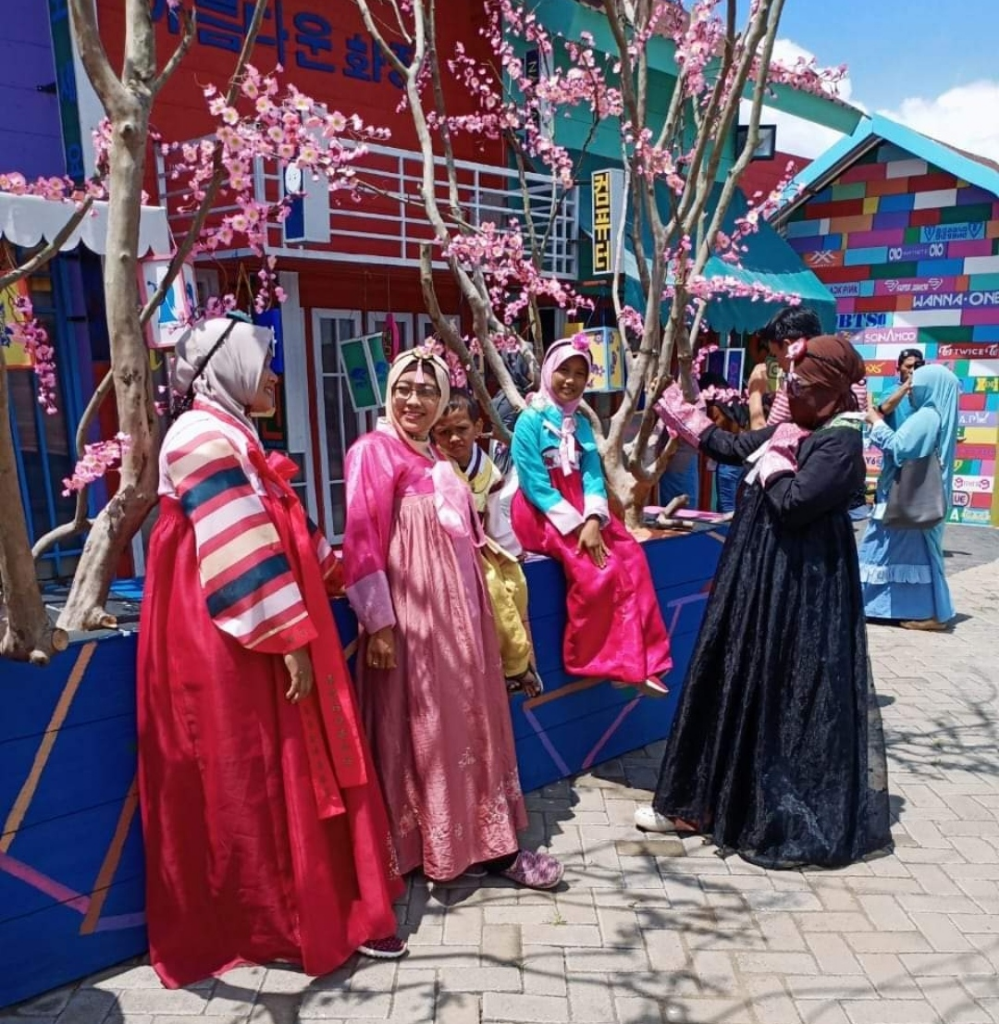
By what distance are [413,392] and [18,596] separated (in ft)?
4.12

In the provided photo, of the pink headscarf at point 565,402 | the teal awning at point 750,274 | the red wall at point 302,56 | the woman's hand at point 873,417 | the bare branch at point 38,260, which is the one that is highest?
the red wall at point 302,56

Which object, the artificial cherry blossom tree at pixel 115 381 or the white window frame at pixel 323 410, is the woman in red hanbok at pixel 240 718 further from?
the white window frame at pixel 323 410

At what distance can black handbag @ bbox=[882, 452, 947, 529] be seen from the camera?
594 centimetres

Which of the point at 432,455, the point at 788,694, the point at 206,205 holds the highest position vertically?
the point at 206,205

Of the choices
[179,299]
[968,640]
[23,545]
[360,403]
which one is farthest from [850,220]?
[23,545]

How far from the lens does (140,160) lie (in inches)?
94.1

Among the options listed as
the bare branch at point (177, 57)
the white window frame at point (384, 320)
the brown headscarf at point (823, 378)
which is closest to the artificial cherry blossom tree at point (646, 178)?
the brown headscarf at point (823, 378)

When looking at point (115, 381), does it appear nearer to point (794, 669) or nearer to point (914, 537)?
point (794, 669)

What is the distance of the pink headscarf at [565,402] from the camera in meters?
3.43

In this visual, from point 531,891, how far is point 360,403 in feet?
13.9

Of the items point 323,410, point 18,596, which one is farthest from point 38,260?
point 323,410

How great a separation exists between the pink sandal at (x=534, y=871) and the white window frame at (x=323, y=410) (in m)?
4.63

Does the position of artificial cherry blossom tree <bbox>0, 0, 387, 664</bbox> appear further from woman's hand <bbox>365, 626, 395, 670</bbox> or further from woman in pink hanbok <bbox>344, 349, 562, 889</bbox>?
woman's hand <bbox>365, 626, 395, 670</bbox>

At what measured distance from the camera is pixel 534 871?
2926mm
